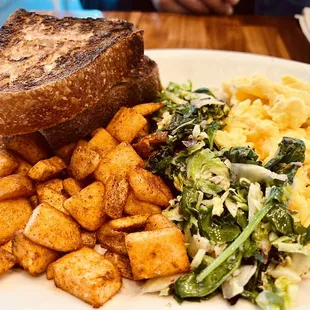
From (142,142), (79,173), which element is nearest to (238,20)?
(142,142)

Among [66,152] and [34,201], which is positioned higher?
[66,152]

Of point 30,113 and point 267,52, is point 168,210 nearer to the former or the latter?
point 30,113

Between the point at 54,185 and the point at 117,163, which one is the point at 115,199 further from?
the point at 54,185

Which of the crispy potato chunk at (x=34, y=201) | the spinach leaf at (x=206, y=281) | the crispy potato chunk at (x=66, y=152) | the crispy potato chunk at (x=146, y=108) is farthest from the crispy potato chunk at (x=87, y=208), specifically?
the crispy potato chunk at (x=146, y=108)

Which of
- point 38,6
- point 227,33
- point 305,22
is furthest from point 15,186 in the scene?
point 38,6

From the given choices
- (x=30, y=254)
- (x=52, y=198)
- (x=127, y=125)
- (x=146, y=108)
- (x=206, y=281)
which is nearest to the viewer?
(x=206, y=281)
